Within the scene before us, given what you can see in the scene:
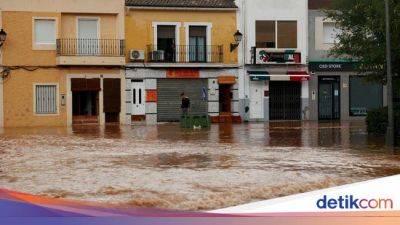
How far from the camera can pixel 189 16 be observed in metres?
37.2

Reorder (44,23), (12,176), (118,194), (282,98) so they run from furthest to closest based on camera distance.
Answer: (282,98) < (44,23) < (12,176) < (118,194)

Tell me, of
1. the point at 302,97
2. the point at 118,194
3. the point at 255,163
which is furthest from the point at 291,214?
the point at 302,97

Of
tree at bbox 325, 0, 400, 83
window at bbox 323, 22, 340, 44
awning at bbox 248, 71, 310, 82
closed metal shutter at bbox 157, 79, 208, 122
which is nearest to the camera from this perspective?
tree at bbox 325, 0, 400, 83

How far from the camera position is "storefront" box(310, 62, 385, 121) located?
126 feet

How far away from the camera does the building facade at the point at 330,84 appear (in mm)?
38250

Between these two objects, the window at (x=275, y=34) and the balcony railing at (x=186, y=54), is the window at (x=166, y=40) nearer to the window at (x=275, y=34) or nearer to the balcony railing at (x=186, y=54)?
the balcony railing at (x=186, y=54)

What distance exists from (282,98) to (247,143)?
18.8m

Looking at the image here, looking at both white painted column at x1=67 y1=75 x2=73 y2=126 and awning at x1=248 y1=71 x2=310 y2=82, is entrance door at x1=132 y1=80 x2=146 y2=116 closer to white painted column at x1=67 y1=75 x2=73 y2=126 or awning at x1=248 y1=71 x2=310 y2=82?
white painted column at x1=67 y1=75 x2=73 y2=126

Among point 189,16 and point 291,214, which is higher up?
point 189,16

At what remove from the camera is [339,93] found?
38.8m

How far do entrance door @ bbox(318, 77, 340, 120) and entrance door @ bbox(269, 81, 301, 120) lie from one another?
53.9 inches

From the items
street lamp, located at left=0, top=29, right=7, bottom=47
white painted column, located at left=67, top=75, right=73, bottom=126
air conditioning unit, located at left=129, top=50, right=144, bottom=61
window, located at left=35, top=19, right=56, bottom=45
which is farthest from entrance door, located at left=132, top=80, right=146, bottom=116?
street lamp, located at left=0, top=29, right=7, bottom=47

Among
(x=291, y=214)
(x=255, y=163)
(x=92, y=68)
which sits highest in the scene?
(x=92, y=68)

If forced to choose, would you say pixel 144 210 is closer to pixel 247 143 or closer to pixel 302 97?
pixel 247 143
